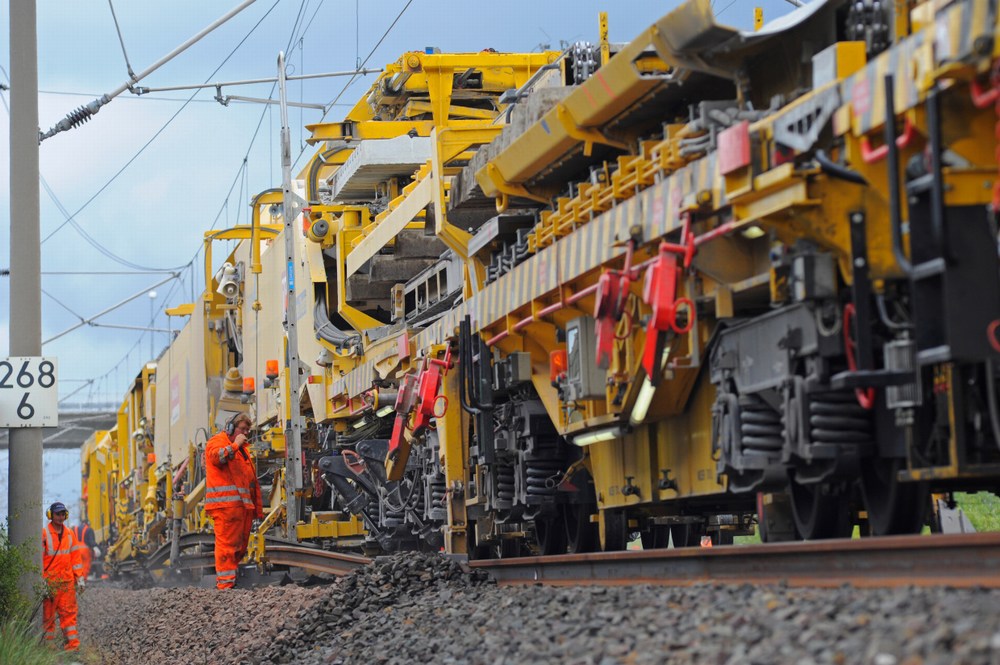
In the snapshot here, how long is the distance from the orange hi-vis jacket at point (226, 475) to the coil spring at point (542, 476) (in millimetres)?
5261

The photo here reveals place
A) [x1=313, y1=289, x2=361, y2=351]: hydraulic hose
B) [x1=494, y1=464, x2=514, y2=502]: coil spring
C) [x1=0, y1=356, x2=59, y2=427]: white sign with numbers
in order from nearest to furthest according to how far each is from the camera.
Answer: [x1=494, y1=464, x2=514, y2=502]: coil spring
[x1=0, y1=356, x2=59, y2=427]: white sign with numbers
[x1=313, y1=289, x2=361, y2=351]: hydraulic hose

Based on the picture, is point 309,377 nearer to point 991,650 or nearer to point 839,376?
point 839,376

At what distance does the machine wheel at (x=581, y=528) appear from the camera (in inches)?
458

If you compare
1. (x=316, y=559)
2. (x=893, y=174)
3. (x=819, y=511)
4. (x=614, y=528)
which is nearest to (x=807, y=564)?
(x=819, y=511)

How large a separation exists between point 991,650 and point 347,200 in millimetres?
14866

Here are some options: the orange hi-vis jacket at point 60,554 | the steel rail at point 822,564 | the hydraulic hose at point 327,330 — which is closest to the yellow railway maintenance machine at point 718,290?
the steel rail at point 822,564

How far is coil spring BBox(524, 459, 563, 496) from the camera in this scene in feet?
36.8

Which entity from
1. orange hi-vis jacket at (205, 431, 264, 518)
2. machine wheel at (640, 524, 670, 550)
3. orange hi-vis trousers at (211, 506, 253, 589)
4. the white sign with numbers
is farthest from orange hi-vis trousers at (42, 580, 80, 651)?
machine wheel at (640, 524, 670, 550)

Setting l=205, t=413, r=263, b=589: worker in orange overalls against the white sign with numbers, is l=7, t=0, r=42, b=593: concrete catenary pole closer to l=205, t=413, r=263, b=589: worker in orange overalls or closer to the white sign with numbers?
the white sign with numbers

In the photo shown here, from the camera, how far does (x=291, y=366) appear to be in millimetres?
17797

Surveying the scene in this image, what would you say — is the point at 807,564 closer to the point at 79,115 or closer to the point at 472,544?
the point at 472,544

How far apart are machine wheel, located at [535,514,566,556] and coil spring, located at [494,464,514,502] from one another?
41 centimetres

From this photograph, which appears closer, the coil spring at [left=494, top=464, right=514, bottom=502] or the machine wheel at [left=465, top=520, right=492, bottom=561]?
the coil spring at [left=494, top=464, right=514, bottom=502]

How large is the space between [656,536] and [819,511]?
560 cm
